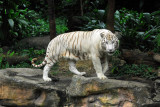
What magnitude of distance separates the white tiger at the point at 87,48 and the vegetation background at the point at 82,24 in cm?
136

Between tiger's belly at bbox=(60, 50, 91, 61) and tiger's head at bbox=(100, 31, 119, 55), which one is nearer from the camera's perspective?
tiger's head at bbox=(100, 31, 119, 55)

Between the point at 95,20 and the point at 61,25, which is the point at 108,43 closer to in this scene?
the point at 95,20

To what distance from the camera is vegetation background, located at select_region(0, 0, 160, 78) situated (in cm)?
812

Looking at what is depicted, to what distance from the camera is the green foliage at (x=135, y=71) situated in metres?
5.77

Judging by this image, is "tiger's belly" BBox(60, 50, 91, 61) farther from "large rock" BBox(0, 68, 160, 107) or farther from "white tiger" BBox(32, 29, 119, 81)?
"large rock" BBox(0, 68, 160, 107)

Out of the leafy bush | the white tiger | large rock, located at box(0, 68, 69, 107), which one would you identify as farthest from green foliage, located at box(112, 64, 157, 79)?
the leafy bush

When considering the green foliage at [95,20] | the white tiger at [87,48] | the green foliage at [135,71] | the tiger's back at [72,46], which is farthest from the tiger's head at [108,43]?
the green foliage at [95,20]

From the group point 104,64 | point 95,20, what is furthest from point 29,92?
point 95,20

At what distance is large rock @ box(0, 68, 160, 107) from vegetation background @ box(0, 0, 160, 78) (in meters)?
1.28

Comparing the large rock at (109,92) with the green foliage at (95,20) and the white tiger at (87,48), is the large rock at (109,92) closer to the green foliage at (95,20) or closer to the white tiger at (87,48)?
the white tiger at (87,48)

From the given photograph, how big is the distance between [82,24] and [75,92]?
7567mm

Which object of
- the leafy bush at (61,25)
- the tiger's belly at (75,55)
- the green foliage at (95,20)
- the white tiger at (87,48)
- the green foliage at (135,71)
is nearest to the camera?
the white tiger at (87,48)

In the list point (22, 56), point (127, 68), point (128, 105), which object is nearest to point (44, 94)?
point (128, 105)

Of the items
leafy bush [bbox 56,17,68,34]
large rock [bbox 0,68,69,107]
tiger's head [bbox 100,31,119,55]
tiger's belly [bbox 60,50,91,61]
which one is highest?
tiger's head [bbox 100,31,119,55]
